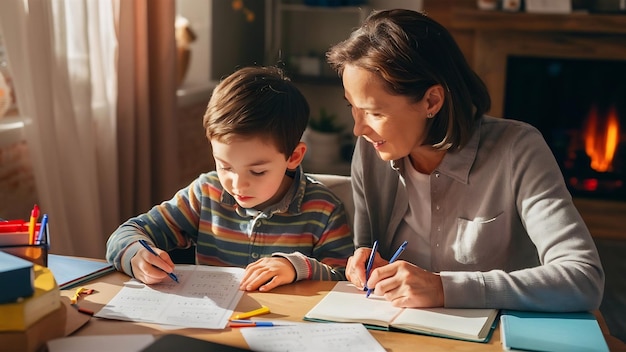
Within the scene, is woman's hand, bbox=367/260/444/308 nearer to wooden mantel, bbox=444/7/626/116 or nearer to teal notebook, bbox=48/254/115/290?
teal notebook, bbox=48/254/115/290

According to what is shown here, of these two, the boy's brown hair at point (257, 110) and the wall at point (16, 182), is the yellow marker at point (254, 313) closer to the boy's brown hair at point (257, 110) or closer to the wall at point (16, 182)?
the boy's brown hair at point (257, 110)

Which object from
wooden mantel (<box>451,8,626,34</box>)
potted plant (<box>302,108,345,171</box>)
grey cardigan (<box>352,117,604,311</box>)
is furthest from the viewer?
potted plant (<box>302,108,345,171</box>)

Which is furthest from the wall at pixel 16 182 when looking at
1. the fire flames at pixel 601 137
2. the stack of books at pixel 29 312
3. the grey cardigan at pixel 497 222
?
the fire flames at pixel 601 137

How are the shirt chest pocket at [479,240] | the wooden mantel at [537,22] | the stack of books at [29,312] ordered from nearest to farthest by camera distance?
the stack of books at [29,312] → the shirt chest pocket at [479,240] → the wooden mantel at [537,22]

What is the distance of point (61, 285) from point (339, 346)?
551 millimetres

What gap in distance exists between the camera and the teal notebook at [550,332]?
1.23m

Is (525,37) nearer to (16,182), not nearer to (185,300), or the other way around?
(16,182)

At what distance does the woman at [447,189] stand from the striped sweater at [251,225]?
0.12 metres

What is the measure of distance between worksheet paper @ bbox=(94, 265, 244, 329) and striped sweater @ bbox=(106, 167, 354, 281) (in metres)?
0.16

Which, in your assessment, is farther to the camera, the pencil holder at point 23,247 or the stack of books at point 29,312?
the pencil holder at point 23,247

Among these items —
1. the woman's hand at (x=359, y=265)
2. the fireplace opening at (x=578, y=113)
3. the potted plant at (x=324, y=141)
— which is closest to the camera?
the woman's hand at (x=359, y=265)

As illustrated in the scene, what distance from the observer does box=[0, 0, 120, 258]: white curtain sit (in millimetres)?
2484

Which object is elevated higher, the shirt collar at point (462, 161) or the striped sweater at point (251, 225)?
the shirt collar at point (462, 161)

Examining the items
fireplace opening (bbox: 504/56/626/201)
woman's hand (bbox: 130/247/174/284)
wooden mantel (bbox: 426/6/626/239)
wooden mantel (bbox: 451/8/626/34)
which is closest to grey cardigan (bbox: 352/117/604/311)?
woman's hand (bbox: 130/247/174/284)
